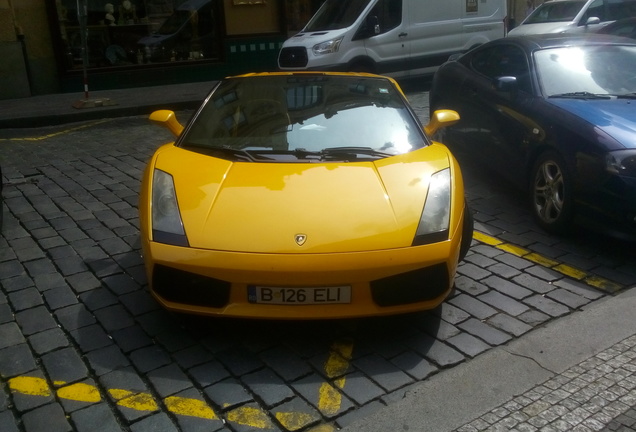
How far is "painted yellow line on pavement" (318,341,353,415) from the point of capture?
301 cm

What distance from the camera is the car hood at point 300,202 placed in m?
3.34

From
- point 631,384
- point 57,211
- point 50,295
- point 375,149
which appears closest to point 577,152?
point 375,149

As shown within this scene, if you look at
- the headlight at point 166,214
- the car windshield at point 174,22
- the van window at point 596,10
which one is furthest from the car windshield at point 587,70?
the van window at point 596,10

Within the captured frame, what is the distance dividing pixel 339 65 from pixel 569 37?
5.69 m

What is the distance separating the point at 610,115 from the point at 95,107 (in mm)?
8392

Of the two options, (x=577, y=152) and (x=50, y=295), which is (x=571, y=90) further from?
(x=50, y=295)

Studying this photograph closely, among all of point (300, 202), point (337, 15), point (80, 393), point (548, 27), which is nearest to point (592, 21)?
point (548, 27)

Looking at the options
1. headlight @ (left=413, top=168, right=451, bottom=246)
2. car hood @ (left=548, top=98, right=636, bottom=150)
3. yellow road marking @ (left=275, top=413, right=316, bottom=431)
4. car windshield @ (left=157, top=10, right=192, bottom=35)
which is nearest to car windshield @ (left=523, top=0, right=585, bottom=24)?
car windshield @ (left=157, top=10, right=192, bottom=35)

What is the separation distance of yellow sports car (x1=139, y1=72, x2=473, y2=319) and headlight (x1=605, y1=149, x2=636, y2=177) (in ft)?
3.79

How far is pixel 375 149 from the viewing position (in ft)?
13.8

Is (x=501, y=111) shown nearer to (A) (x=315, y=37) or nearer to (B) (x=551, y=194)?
(B) (x=551, y=194)

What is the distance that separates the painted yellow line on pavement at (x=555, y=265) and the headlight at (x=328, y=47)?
270 inches

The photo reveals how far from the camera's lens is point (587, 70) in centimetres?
575

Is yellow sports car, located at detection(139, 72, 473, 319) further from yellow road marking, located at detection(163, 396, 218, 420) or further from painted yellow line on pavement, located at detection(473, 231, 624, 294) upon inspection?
painted yellow line on pavement, located at detection(473, 231, 624, 294)
